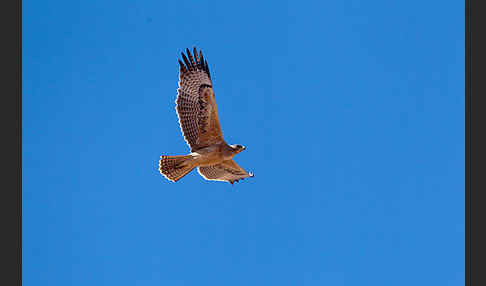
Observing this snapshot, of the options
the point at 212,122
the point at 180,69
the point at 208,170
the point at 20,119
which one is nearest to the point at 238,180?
the point at 208,170

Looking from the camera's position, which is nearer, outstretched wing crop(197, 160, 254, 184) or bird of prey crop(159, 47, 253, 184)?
bird of prey crop(159, 47, 253, 184)

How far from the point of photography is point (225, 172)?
10.3m

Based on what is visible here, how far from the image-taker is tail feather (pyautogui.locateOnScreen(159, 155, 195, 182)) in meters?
9.38

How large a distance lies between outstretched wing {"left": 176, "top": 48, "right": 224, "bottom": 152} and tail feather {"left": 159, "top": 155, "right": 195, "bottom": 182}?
34 centimetres

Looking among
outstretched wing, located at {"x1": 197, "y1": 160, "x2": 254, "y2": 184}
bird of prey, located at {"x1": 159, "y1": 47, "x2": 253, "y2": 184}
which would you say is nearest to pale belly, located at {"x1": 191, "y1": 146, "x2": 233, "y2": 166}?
bird of prey, located at {"x1": 159, "y1": 47, "x2": 253, "y2": 184}

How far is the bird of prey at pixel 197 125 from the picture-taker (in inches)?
374

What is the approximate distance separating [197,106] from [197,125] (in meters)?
0.36

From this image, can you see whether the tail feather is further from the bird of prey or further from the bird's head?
the bird's head

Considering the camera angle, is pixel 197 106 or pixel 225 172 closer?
pixel 197 106

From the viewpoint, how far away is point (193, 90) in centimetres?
963

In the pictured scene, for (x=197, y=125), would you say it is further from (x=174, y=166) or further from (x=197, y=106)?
(x=174, y=166)

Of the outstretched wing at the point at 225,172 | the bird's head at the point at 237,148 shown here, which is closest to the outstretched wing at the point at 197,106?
the bird's head at the point at 237,148

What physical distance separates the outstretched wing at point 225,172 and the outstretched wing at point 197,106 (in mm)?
568

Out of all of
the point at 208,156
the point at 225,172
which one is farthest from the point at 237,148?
the point at 225,172
